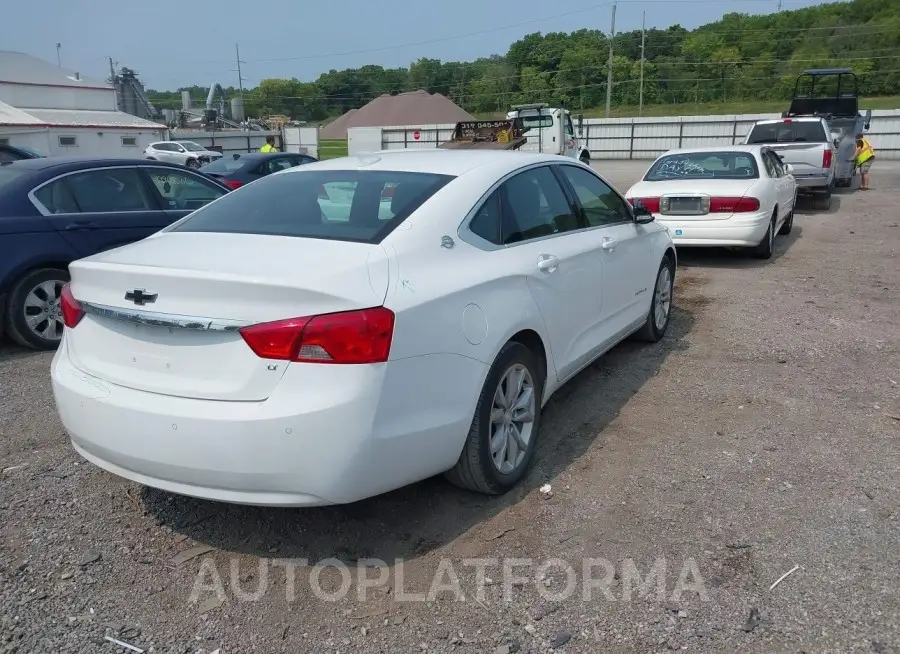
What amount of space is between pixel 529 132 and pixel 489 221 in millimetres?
22271

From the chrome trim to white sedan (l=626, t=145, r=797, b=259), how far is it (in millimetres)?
7273

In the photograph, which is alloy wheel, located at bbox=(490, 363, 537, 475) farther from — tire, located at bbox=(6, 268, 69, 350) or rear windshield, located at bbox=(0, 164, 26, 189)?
rear windshield, located at bbox=(0, 164, 26, 189)

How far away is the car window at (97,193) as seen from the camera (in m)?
6.27

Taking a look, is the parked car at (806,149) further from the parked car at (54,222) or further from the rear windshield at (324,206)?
the rear windshield at (324,206)

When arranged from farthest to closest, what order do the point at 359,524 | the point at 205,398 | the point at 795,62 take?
the point at 795,62 < the point at 359,524 < the point at 205,398

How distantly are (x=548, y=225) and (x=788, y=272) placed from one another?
587cm

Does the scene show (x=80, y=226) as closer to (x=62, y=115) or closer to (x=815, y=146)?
(x=815, y=146)

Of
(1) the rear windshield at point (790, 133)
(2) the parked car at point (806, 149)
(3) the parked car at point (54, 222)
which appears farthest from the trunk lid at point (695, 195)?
(1) the rear windshield at point (790, 133)

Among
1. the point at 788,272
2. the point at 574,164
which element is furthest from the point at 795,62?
the point at 574,164

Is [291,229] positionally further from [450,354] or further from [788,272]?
[788,272]

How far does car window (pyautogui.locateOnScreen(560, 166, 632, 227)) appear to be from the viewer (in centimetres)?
483

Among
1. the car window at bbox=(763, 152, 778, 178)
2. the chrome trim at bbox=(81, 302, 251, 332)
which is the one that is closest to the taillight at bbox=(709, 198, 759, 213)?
the car window at bbox=(763, 152, 778, 178)

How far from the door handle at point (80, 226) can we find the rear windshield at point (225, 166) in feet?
21.0

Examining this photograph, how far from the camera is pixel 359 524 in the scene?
3.43 metres
